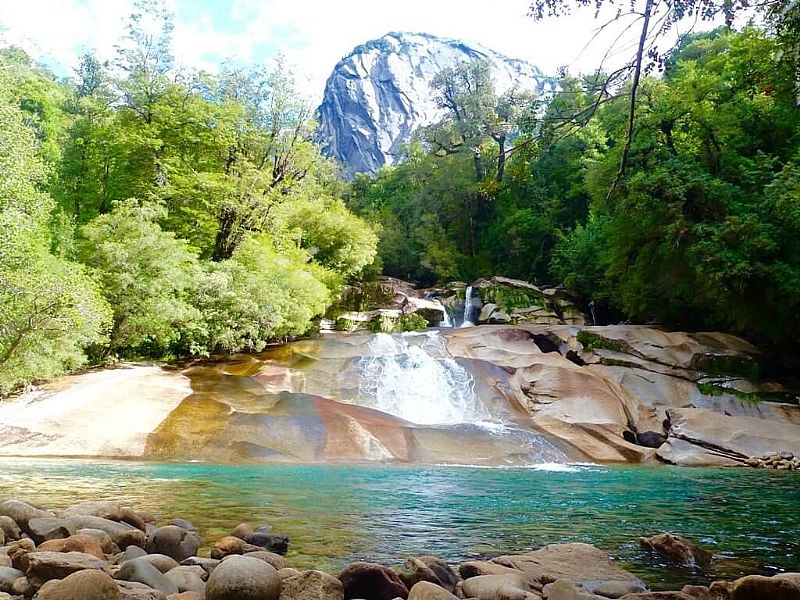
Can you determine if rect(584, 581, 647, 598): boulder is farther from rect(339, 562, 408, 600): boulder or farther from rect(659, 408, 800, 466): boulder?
rect(659, 408, 800, 466): boulder

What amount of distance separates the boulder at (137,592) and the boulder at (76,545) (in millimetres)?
1116

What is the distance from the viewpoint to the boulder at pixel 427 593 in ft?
13.1

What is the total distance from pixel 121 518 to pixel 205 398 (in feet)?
42.3

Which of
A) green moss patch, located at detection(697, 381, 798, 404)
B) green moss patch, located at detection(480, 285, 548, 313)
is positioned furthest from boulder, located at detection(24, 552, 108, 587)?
green moss patch, located at detection(480, 285, 548, 313)

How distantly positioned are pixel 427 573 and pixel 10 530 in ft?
13.4

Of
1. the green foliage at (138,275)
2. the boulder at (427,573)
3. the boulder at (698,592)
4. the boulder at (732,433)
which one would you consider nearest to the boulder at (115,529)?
the boulder at (427,573)

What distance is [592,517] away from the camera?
855 cm

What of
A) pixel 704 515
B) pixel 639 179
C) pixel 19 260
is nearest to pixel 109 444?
pixel 19 260

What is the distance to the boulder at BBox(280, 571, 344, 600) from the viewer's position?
409cm

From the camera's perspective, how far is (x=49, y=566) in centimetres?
421

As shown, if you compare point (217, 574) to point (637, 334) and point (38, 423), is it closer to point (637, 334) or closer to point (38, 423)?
point (38, 423)

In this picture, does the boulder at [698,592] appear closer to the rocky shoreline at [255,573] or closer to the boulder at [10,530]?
the rocky shoreline at [255,573]

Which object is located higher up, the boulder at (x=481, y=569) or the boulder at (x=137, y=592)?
the boulder at (x=137, y=592)

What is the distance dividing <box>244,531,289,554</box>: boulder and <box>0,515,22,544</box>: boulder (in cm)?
214
